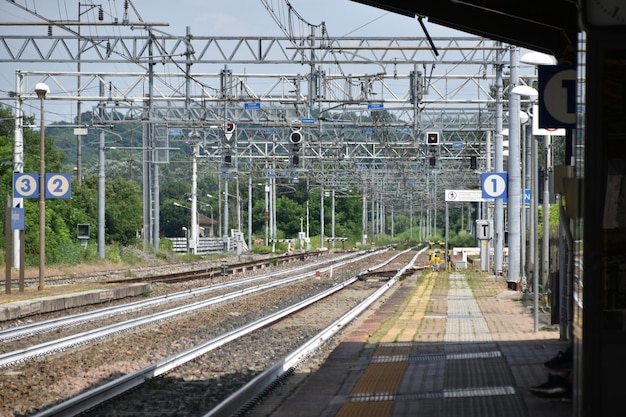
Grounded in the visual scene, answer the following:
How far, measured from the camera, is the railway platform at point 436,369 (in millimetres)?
9773

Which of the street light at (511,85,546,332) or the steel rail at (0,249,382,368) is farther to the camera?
the street light at (511,85,546,332)

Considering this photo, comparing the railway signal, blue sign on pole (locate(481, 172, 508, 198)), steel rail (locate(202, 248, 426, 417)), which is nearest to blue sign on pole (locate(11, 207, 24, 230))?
steel rail (locate(202, 248, 426, 417))

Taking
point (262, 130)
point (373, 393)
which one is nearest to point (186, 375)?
point (373, 393)

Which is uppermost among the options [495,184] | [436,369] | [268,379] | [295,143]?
[295,143]

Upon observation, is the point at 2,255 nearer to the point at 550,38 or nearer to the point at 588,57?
the point at 550,38

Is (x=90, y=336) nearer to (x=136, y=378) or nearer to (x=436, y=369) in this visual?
(x=136, y=378)

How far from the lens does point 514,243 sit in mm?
28000

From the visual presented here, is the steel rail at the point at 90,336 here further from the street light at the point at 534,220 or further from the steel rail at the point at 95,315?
the street light at the point at 534,220

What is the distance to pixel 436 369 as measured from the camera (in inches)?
489

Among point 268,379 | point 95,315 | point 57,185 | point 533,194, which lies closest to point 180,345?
point 268,379

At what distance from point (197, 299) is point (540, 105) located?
19.5m

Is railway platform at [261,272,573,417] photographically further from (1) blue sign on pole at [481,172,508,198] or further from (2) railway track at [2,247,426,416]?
(1) blue sign on pole at [481,172,508,198]

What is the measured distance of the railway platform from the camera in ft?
32.1

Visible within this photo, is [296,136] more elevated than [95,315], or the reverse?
[296,136]
